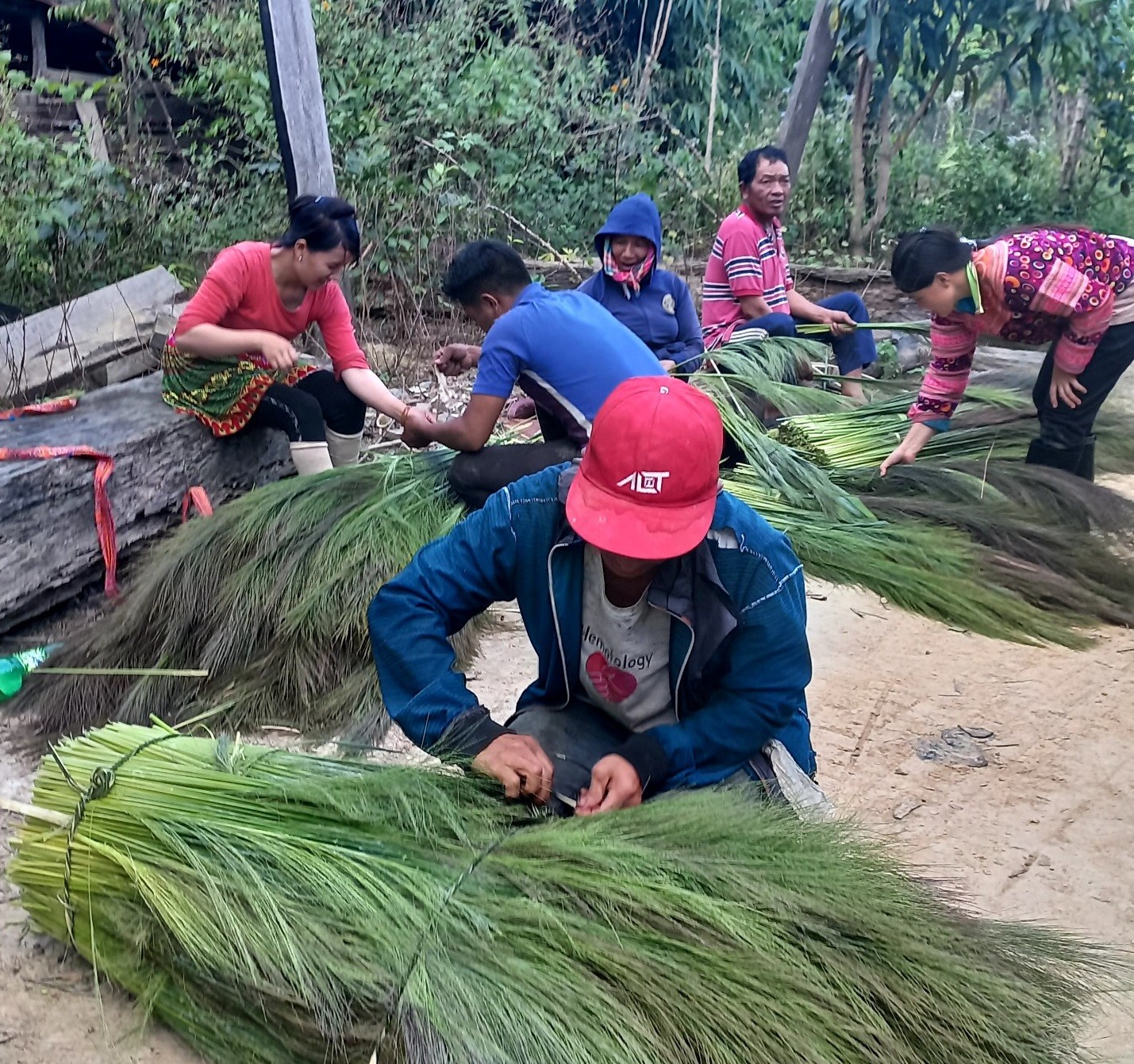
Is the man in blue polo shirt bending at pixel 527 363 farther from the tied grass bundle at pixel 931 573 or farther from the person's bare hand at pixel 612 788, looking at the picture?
the person's bare hand at pixel 612 788

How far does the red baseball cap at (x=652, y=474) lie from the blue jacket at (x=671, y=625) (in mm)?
112

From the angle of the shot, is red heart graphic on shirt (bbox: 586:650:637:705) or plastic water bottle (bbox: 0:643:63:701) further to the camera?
plastic water bottle (bbox: 0:643:63:701)

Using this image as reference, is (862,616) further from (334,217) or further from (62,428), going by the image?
(62,428)

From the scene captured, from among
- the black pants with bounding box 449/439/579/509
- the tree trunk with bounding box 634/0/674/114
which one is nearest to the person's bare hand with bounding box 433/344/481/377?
the black pants with bounding box 449/439/579/509

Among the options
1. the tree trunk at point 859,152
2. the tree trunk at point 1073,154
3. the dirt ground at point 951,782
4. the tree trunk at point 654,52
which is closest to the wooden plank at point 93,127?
the tree trunk at point 654,52

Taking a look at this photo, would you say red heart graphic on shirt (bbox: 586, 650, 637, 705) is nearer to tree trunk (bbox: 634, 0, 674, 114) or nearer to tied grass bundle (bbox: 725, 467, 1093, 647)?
tied grass bundle (bbox: 725, 467, 1093, 647)

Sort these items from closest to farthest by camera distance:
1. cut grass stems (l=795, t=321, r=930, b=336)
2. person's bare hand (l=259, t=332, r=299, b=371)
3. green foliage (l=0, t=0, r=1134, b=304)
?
1. person's bare hand (l=259, t=332, r=299, b=371)
2. cut grass stems (l=795, t=321, r=930, b=336)
3. green foliage (l=0, t=0, r=1134, b=304)

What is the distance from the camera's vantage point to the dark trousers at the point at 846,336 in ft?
16.9

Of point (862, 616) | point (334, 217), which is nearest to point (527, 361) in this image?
point (334, 217)

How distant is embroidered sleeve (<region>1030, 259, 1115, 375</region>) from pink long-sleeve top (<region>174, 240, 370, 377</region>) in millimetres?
2438

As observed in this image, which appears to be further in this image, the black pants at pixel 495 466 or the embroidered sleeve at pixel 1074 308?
the embroidered sleeve at pixel 1074 308

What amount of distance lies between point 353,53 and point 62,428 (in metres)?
4.44

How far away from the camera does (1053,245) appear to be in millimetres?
3680

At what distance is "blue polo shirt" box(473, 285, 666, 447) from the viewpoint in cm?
328
